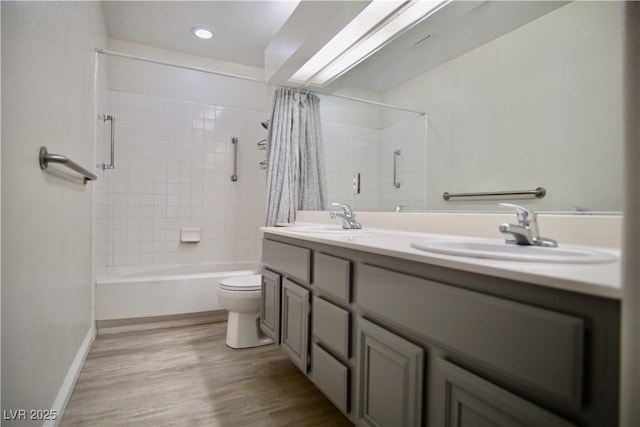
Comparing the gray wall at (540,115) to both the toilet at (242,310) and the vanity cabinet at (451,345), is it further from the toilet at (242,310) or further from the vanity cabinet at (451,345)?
the toilet at (242,310)

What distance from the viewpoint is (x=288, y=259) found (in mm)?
1657

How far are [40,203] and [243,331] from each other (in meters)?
1.41

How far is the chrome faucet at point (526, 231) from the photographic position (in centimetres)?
96

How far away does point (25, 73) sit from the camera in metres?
1.00

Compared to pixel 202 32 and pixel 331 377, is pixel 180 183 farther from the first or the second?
pixel 331 377

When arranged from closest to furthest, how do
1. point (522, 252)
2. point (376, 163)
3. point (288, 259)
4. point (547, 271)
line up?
1. point (547, 271)
2. point (522, 252)
3. point (288, 259)
4. point (376, 163)

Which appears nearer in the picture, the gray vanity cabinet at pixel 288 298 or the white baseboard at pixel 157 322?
the gray vanity cabinet at pixel 288 298

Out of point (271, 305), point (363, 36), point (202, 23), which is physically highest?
point (202, 23)

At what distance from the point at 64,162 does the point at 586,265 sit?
1.61 meters

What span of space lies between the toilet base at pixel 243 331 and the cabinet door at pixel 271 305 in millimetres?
266

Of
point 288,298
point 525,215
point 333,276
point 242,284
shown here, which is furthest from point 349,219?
point 525,215

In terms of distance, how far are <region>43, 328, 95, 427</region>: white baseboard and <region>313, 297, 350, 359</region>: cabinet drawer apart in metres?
1.03

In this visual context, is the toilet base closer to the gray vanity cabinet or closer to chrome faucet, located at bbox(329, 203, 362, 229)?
the gray vanity cabinet

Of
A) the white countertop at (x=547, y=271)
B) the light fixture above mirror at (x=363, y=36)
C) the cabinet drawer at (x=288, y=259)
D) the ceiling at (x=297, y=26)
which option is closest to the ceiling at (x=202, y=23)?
the ceiling at (x=297, y=26)
